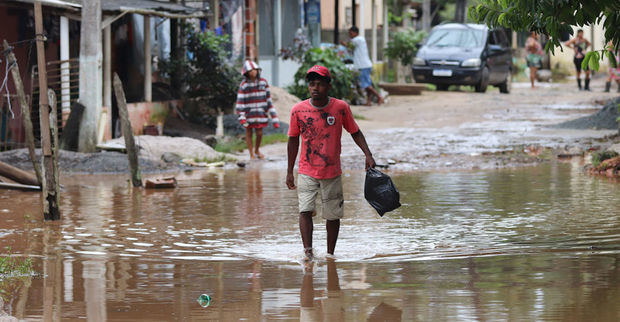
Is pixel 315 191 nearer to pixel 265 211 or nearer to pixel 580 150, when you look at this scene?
pixel 265 211

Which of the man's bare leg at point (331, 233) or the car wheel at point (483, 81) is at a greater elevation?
the car wheel at point (483, 81)

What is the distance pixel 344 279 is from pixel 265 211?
3892 mm

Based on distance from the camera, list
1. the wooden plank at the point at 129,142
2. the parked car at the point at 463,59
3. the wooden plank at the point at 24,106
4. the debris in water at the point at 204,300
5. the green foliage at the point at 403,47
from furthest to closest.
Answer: the green foliage at the point at 403,47
the parked car at the point at 463,59
the wooden plank at the point at 129,142
the wooden plank at the point at 24,106
the debris in water at the point at 204,300

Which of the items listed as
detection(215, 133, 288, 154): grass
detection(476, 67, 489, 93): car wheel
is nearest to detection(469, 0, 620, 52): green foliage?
detection(215, 133, 288, 154): grass

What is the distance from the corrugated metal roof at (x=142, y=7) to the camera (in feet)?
51.2

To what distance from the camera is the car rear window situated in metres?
31.5

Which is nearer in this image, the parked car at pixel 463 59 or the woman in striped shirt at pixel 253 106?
the woman in striped shirt at pixel 253 106

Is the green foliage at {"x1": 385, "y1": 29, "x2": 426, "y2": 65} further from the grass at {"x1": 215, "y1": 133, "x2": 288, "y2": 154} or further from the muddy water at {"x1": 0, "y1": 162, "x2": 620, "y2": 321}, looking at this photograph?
the muddy water at {"x1": 0, "y1": 162, "x2": 620, "y2": 321}

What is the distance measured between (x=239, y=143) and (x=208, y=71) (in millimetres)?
2967

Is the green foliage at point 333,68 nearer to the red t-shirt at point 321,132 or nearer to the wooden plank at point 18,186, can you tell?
the wooden plank at point 18,186

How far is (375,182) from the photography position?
27.0 ft

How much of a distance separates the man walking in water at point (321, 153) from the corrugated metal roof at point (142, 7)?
7.92 meters

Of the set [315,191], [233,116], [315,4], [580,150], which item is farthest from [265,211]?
[315,4]

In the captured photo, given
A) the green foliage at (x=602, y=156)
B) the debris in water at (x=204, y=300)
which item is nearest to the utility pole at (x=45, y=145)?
the debris in water at (x=204, y=300)
